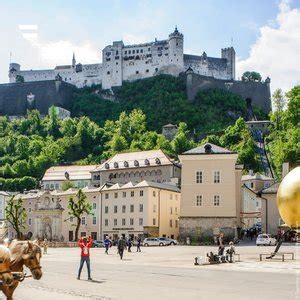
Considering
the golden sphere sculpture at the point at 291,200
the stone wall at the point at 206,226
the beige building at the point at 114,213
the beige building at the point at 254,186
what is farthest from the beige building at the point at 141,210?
the golden sphere sculpture at the point at 291,200

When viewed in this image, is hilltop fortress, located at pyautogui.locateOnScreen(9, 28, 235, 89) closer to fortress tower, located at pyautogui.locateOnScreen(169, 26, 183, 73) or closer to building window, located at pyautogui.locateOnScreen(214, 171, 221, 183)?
fortress tower, located at pyautogui.locateOnScreen(169, 26, 183, 73)

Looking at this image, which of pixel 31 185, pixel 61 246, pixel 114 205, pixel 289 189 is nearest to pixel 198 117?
pixel 31 185

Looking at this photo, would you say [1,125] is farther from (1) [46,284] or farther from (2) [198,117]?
(1) [46,284]

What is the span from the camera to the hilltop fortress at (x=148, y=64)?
15600cm

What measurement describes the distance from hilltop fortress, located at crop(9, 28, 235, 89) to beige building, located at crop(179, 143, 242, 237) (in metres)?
98.9

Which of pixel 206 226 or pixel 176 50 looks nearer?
pixel 206 226

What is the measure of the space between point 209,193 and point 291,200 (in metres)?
54.8

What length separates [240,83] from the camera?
152 m

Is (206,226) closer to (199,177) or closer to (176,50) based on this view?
(199,177)

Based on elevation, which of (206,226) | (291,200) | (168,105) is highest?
(168,105)

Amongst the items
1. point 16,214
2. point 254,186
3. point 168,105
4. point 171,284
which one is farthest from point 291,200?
point 168,105

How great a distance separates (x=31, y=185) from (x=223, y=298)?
383 ft

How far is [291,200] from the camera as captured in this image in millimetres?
3291

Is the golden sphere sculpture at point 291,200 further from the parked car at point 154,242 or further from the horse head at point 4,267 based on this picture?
the parked car at point 154,242
